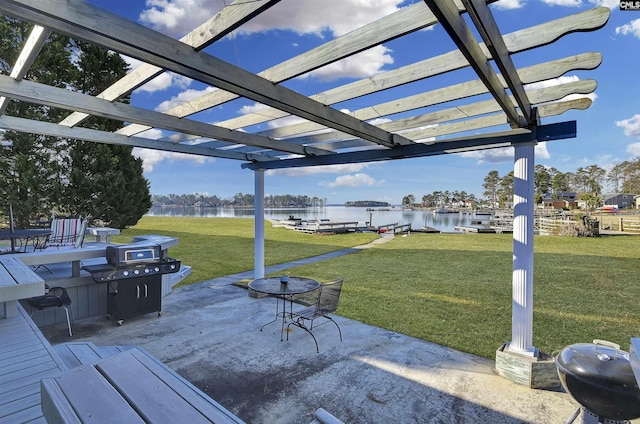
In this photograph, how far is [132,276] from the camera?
172 inches

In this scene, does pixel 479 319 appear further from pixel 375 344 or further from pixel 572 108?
pixel 572 108

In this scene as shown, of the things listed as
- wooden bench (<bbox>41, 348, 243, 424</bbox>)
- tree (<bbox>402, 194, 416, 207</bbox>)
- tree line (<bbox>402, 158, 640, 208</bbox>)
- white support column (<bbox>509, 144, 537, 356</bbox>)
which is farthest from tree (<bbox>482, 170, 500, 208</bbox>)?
wooden bench (<bbox>41, 348, 243, 424</bbox>)

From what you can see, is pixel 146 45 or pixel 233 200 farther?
pixel 233 200

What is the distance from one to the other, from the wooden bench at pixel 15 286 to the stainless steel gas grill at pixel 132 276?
1.35m

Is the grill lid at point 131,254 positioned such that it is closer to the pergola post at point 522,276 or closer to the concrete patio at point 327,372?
the concrete patio at point 327,372

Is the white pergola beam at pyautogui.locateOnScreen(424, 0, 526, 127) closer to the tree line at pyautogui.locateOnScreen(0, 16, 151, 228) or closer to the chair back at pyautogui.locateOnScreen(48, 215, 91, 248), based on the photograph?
the chair back at pyautogui.locateOnScreen(48, 215, 91, 248)

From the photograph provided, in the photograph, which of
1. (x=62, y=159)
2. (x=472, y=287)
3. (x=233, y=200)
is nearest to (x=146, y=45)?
(x=472, y=287)

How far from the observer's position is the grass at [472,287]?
15.1ft

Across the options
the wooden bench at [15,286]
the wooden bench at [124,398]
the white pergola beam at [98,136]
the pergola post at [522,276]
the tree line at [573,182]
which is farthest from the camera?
the tree line at [573,182]

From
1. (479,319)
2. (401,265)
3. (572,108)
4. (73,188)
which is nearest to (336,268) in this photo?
(401,265)

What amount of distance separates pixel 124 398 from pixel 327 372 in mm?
2367

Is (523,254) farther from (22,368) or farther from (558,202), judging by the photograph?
(558,202)

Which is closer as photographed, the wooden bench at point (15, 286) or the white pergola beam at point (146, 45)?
the white pergola beam at point (146, 45)

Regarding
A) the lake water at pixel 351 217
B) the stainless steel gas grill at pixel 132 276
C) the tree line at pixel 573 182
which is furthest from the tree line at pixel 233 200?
the stainless steel gas grill at pixel 132 276
